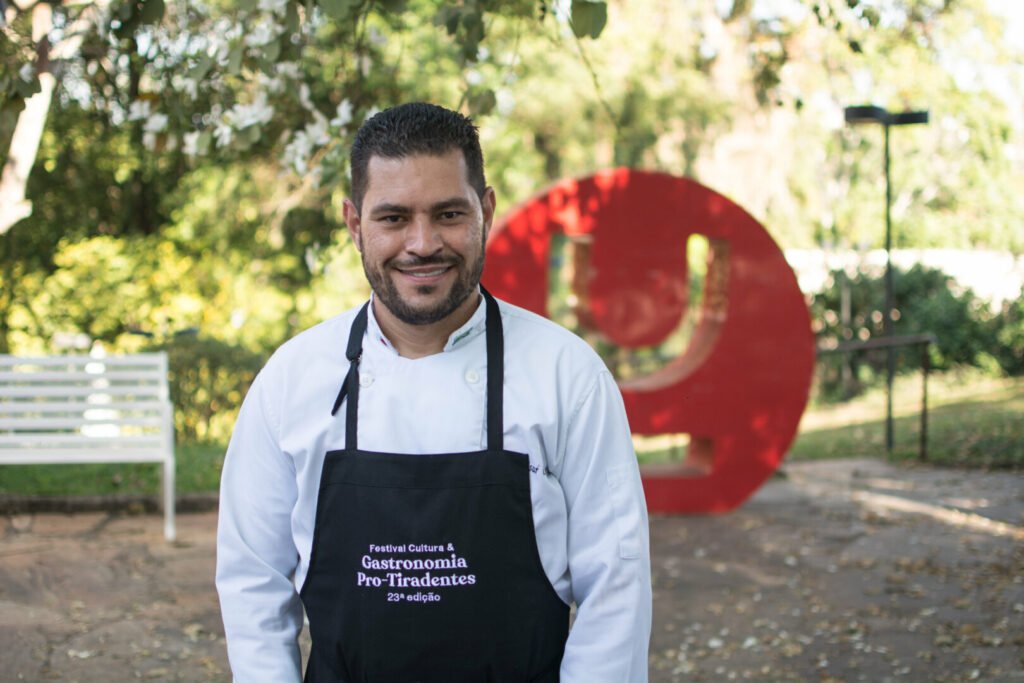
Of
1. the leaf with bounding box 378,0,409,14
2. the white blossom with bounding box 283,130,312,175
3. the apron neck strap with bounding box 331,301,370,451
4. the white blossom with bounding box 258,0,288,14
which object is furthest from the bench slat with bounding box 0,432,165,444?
the apron neck strap with bounding box 331,301,370,451

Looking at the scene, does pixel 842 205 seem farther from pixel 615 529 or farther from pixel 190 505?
pixel 615 529

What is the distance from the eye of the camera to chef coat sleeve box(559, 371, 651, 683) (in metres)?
2.10

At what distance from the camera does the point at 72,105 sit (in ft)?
40.1

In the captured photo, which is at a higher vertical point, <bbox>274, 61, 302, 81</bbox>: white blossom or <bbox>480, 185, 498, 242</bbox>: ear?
<bbox>274, 61, 302, 81</bbox>: white blossom

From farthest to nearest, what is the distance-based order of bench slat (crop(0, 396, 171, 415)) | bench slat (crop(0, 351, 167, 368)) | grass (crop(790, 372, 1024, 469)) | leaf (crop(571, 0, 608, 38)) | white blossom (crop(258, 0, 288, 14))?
grass (crop(790, 372, 1024, 469)) → bench slat (crop(0, 351, 167, 368)) → bench slat (crop(0, 396, 171, 415)) → white blossom (crop(258, 0, 288, 14)) → leaf (crop(571, 0, 608, 38))

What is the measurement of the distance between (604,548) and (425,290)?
0.60 meters

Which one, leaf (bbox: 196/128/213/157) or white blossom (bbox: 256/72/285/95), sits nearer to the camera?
leaf (bbox: 196/128/213/157)

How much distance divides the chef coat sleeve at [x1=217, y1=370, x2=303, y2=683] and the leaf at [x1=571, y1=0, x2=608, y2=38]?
1.62 metres

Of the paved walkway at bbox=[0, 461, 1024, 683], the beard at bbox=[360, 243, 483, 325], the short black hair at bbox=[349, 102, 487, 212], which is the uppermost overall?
the short black hair at bbox=[349, 102, 487, 212]

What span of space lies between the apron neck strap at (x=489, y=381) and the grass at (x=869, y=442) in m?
5.25

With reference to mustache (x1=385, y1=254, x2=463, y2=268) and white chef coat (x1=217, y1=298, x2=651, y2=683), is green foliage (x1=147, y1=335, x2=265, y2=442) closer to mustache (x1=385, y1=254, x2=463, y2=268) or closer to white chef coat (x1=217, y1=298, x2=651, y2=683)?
white chef coat (x1=217, y1=298, x2=651, y2=683)

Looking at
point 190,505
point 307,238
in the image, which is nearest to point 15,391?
point 190,505

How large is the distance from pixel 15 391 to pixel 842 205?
20.9m

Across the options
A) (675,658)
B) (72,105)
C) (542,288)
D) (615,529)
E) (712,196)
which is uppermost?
(72,105)
